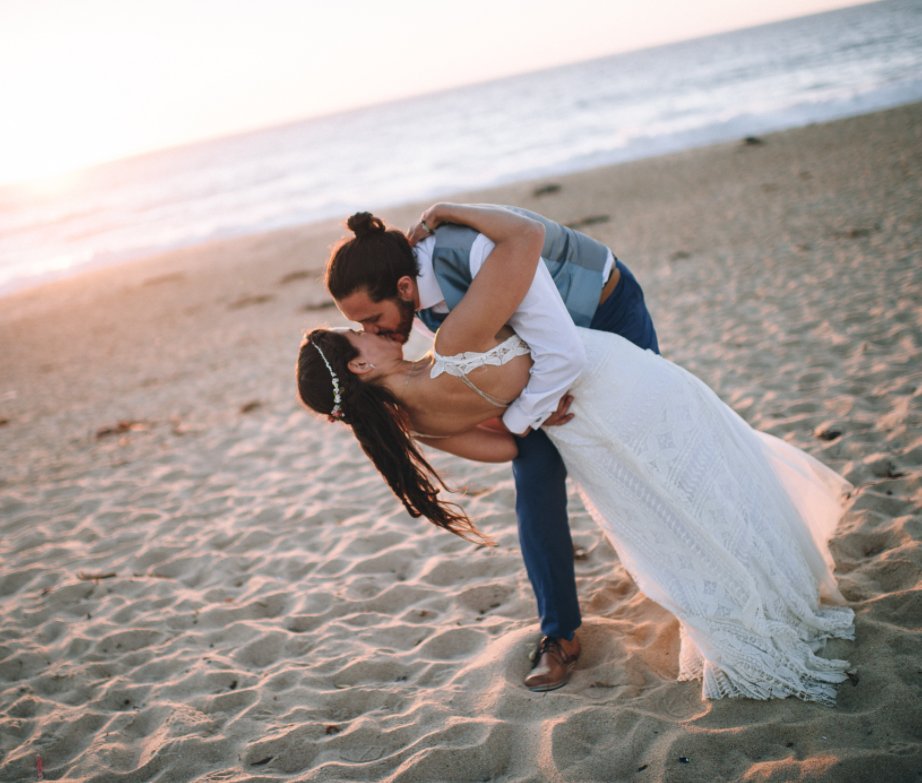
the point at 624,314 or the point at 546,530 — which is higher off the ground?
the point at 624,314

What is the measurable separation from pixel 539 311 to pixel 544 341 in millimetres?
99

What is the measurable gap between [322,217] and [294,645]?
19.6m

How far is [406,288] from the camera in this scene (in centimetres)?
237

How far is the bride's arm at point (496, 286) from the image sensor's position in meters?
2.14

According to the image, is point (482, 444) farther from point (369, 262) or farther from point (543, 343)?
point (369, 262)

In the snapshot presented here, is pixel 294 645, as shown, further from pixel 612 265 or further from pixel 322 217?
pixel 322 217

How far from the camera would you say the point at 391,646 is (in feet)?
9.71

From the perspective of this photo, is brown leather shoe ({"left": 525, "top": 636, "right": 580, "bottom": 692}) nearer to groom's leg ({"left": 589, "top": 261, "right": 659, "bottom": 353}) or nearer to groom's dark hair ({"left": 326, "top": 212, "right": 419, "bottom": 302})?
groom's leg ({"left": 589, "top": 261, "right": 659, "bottom": 353})

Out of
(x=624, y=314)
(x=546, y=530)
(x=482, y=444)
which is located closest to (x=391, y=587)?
(x=546, y=530)

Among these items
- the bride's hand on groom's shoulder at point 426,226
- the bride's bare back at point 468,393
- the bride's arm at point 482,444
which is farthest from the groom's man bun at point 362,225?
the bride's arm at point 482,444

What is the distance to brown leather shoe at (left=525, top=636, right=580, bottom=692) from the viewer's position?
254 cm

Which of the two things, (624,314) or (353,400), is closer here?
(353,400)

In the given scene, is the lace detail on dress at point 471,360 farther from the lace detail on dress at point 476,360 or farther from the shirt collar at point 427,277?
the shirt collar at point 427,277

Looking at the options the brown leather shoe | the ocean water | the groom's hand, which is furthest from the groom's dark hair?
the ocean water
